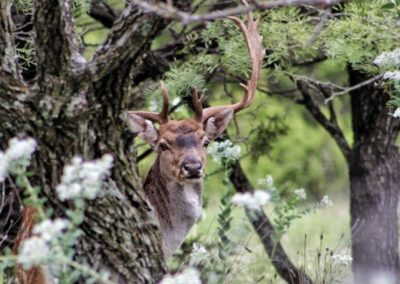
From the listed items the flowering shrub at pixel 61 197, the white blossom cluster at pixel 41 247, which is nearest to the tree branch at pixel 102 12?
the flowering shrub at pixel 61 197

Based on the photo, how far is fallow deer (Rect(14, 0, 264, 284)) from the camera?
7.58m

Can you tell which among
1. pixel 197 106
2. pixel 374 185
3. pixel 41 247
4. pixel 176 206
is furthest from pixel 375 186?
pixel 41 247

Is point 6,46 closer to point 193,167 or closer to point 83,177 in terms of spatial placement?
point 83,177

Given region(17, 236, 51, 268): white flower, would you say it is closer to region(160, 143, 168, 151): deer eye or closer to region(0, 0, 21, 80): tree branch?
region(0, 0, 21, 80): tree branch

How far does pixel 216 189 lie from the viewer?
54.6ft

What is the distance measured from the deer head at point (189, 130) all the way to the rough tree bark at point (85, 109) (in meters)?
2.34

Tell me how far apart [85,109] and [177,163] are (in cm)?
277

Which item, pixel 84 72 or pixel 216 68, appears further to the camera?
Result: pixel 216 68

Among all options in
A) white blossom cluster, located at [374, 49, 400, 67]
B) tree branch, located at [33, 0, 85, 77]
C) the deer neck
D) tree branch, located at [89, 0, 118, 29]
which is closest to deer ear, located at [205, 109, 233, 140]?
the deer neck

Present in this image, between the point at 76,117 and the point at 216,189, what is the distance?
1184cm

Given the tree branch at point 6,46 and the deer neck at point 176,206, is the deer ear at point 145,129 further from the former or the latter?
the tree branch at point 6,46

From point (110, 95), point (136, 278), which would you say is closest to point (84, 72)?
point (110, 95)

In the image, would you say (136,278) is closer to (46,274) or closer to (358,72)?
(46,274)

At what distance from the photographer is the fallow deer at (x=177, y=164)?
24.8ft
